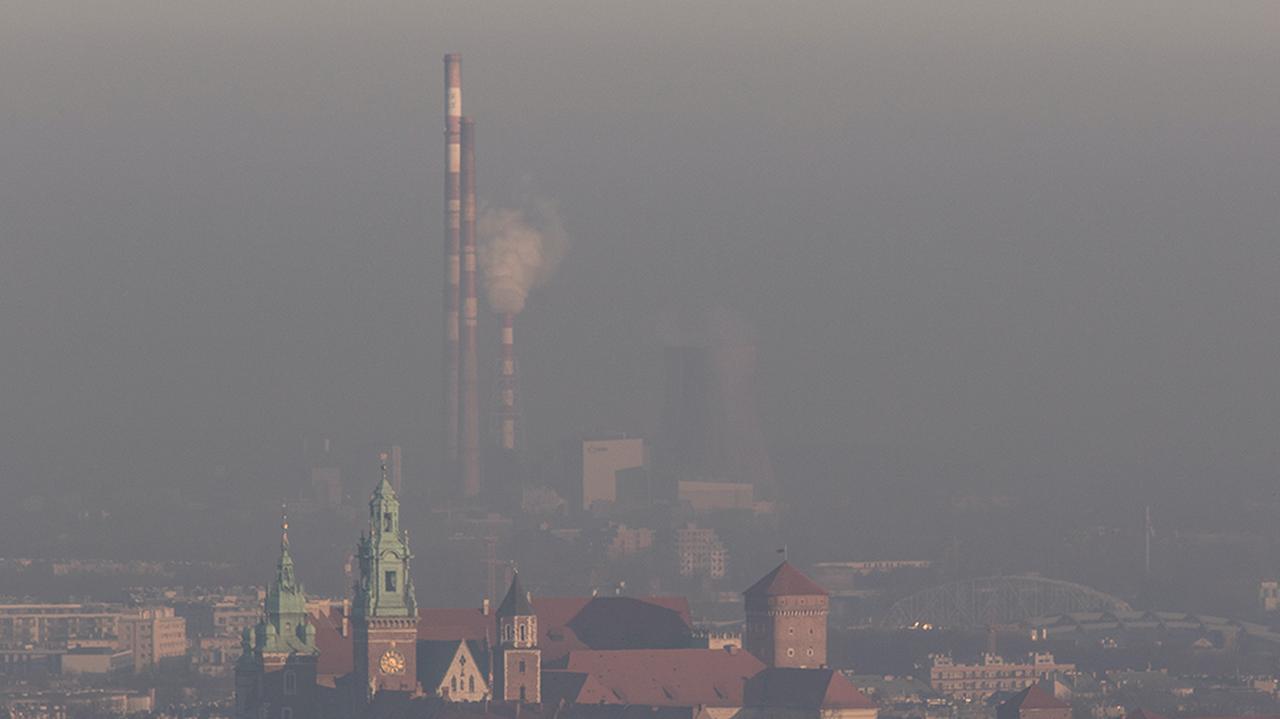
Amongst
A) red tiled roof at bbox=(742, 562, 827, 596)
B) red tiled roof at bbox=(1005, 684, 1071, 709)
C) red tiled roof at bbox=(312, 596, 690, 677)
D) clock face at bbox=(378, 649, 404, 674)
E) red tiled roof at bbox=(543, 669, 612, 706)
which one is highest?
red tiled roof at bbox=(742, 562, 827, 596)

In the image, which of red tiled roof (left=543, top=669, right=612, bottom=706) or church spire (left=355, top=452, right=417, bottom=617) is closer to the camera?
red tiled roof (left=543, top=669, right=612, bottom=706)

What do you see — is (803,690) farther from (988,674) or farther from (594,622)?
(988,674)

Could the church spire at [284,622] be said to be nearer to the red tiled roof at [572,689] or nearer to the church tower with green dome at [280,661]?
the church tower with green dome at [280,661]

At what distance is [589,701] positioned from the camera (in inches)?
4926

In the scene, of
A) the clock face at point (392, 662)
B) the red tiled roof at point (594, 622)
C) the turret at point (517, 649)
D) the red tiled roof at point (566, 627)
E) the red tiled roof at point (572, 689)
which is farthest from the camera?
the red tiled roof at point (594, 622)

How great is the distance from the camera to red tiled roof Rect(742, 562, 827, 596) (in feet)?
445

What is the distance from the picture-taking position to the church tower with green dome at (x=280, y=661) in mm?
130625

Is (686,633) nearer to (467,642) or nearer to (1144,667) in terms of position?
(467,642)

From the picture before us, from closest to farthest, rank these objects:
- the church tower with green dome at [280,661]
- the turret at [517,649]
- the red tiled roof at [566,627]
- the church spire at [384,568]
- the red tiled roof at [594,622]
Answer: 1. the turret at [517,649]
2. the church spire at [384,568]
3. the red tiled roof at [566,627]
4. the church tower with green dome at [280,661]
5. the red tiled roof at [594,622]

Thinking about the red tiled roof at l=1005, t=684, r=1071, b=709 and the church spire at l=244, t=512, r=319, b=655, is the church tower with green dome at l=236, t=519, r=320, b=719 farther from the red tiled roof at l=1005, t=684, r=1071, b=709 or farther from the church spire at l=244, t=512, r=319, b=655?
the red tiled roof at l=1005, t=684, r=1071, b=709

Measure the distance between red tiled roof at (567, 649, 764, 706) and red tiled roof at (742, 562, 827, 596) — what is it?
640 cm

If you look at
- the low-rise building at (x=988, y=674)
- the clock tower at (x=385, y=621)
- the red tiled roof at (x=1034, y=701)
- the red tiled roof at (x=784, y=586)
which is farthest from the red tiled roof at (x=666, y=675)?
the low-rise building at (x=988, y=674)

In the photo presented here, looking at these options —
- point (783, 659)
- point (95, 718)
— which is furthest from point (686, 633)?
point (95, 718)

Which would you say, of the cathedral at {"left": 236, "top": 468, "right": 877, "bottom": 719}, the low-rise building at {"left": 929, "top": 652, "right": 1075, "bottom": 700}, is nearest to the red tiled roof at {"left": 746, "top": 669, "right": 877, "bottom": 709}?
the cathedral at {"left": 236, "top": 468, "right": 877, "bottom": 719}
